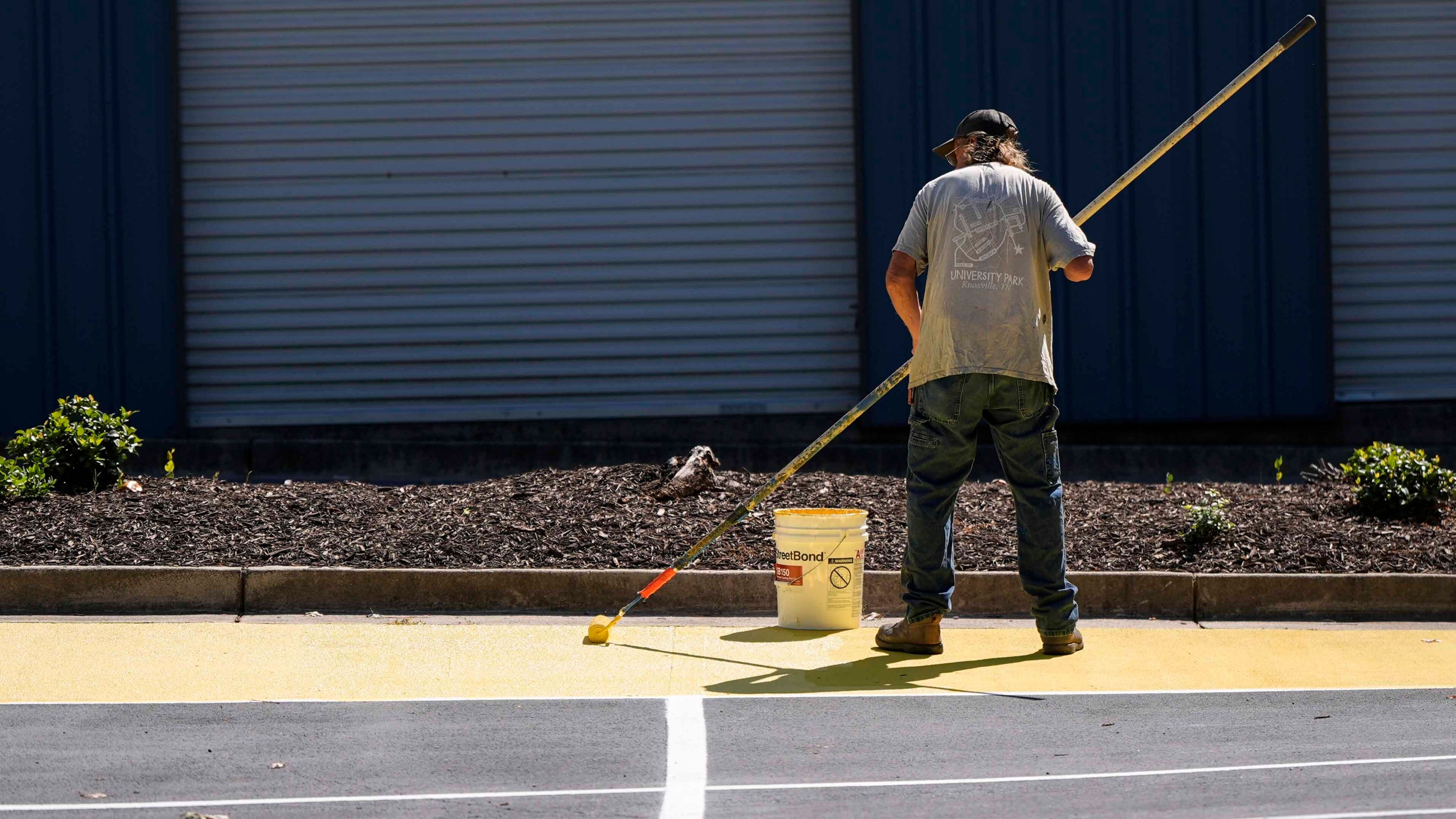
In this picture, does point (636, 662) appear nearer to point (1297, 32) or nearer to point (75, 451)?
point (1297, 32)

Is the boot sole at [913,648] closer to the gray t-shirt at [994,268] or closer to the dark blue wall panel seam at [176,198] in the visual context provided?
the gray t-shirt at [994,268]

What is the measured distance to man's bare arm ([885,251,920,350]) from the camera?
20.2 feet

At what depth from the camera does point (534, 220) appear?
13.9 metres

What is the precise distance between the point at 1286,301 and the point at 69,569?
34.0ft

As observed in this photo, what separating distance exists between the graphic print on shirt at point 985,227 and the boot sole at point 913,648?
161 cm

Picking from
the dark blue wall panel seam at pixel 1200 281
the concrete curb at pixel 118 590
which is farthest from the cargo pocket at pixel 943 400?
the dark blue wall panel seam at pixel 1200 281

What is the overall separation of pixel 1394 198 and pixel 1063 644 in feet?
30.9

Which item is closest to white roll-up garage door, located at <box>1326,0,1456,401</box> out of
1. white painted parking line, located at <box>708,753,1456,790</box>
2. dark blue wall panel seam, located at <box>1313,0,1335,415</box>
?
dark blue wall panel seam, located at <box>1313,0,1335,415</box>

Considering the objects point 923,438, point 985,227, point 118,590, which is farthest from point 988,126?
point 118,590

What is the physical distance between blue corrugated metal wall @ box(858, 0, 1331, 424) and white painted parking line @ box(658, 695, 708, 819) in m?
8.25

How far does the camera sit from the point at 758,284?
1394cm

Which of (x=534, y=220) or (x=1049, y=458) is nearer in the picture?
(x=1049, y=458)

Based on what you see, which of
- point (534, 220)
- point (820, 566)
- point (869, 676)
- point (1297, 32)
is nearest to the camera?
point (869, 676)

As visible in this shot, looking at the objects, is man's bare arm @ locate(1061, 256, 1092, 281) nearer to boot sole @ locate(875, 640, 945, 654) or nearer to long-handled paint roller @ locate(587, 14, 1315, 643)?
long-handled paint roller @ locate(587, 14, 1315, 643)
